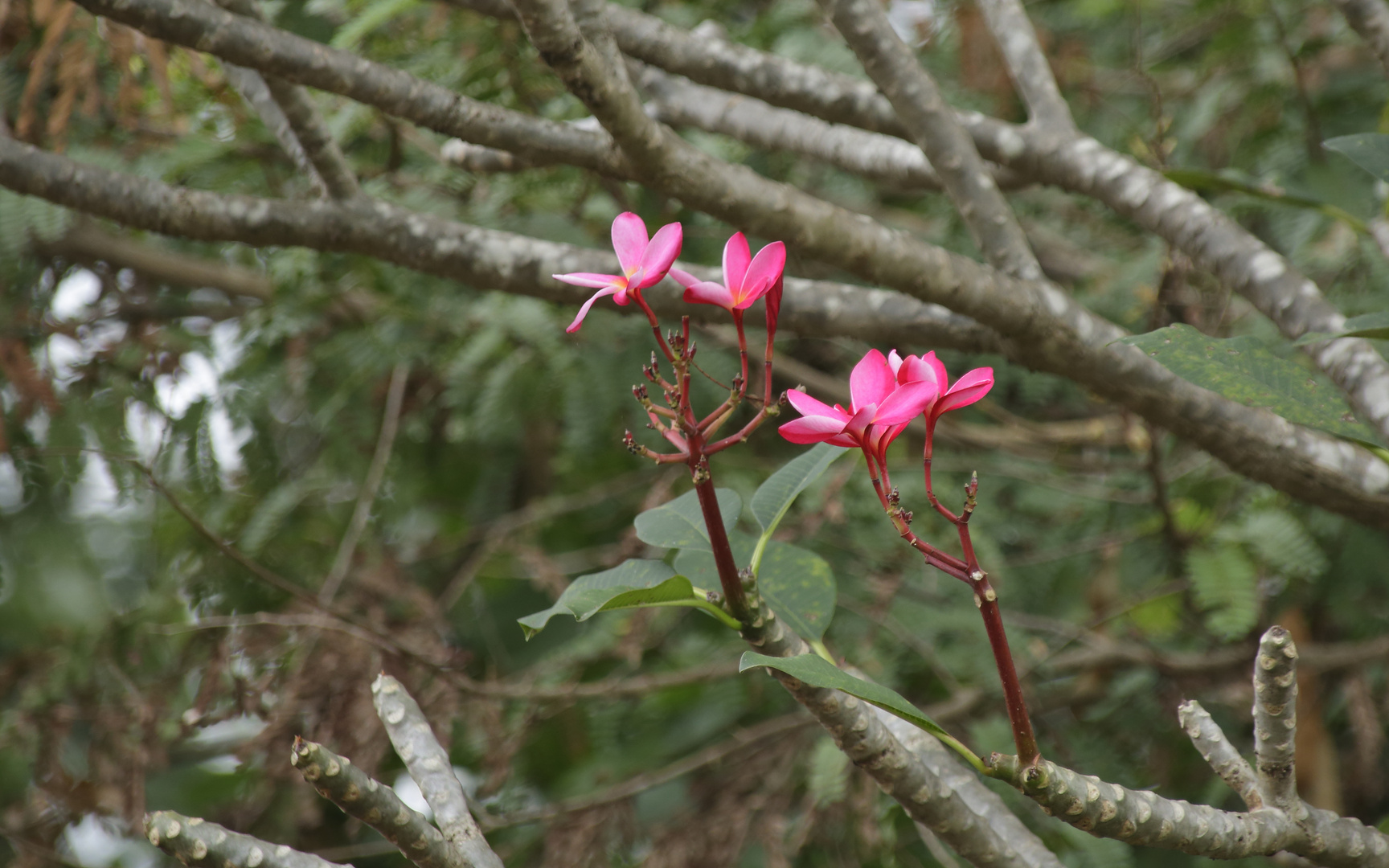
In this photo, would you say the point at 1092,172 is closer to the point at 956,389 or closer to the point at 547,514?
the point at 956,389

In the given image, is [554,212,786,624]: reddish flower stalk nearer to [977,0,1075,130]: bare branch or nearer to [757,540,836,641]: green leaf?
[757,540,836,641]: green leaf

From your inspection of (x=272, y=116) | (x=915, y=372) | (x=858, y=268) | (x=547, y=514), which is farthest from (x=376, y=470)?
(x=915, y=372)

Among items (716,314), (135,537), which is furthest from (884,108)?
(135,537)

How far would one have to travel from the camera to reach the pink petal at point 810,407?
586mm

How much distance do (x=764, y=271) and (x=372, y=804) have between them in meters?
0.39

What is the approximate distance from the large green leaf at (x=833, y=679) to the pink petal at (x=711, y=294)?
0.70 ft

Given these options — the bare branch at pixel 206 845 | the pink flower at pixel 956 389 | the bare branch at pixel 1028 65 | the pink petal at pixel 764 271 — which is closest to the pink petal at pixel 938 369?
the pink flower at pixel 956 389

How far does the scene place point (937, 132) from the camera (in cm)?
119

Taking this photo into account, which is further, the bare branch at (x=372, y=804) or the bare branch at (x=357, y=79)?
the bare branch at (x=357, y=79)

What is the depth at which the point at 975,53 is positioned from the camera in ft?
8.72

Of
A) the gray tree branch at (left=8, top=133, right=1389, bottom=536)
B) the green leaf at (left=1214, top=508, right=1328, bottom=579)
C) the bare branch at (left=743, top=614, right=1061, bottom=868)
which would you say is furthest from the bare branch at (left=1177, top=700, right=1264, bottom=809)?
the green leaf at (left=1214, top=508, right=1328, bottom=579)

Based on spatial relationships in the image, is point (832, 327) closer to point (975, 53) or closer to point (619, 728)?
point (619, 728)

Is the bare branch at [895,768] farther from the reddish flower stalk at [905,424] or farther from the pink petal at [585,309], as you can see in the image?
the pink petal at [585,309]

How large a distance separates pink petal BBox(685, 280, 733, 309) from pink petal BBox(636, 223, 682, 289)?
0.02 meters
